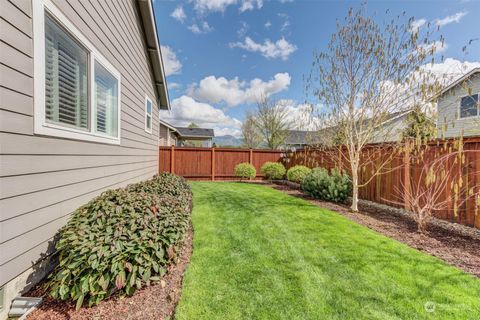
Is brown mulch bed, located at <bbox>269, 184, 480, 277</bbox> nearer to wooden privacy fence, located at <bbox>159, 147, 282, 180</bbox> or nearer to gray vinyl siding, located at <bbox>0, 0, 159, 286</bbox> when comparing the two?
gray vinyl siding, located at <bbox>0, 0, 159, 286</bbox>

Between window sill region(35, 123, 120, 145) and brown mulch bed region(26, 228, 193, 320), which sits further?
window sill region(35, 123, 120, 145)

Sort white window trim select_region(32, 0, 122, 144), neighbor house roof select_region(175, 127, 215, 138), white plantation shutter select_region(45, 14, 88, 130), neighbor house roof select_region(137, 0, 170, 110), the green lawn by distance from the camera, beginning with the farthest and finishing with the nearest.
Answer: neighbor house roof select_region(175, 127, 215, 138)
neighbor house roof select_region(137, 0, 170, 110)
white plantation shutter select_region(45, 14, 88, 130)
the green lawn
white window trim select_region(32, 0, 122, 144)

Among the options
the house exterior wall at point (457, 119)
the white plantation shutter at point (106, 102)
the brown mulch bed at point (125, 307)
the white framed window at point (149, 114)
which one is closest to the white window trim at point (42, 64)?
the white plantation shutter at point (106, 102)

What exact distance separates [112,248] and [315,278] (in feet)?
7.82

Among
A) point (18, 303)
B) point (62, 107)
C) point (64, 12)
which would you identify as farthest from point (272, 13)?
point (18, 303)

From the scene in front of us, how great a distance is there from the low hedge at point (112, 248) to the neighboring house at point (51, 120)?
28 centimetres

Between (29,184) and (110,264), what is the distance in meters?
1.08

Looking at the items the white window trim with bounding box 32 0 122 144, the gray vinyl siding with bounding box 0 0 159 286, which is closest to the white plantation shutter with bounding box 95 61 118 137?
the gray vinyl siding with bounding box 0 0 159 286

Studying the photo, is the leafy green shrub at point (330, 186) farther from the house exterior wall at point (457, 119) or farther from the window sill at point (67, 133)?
the window sill at point (67, 133)

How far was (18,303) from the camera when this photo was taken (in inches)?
79.8

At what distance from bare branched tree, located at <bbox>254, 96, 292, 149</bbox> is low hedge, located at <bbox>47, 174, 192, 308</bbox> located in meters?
21.2

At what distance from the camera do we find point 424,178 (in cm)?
562

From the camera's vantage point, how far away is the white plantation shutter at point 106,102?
3674mm

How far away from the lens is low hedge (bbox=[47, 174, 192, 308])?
7.09 ft
